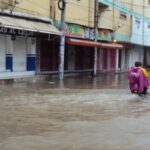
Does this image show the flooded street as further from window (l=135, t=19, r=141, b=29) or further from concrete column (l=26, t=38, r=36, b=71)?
window (l=135, t=19, r=141, b=29)

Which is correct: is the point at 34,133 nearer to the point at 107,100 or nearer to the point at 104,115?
the point at 104,115

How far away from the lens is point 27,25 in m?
24.5

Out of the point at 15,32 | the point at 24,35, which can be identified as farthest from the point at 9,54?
the point at 24,35

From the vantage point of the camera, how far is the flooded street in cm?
895

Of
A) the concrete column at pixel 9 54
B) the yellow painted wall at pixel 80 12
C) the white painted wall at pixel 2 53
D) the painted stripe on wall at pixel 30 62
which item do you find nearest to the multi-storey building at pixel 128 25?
the yellow painted wall at pixel 80 12

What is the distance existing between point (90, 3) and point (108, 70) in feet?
25.4

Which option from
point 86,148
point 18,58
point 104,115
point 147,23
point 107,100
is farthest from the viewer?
point 147,23

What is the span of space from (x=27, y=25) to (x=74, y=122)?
1375 centimetres

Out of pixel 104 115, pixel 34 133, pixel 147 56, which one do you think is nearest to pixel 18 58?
pixel 104 115

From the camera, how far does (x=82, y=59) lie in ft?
119

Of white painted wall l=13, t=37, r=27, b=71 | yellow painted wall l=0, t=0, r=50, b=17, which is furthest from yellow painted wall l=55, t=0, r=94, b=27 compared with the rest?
white painted wall l=13, t=37, r=27, b=71

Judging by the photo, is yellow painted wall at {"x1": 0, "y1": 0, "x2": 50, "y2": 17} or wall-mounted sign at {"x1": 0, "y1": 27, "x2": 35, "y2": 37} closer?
wall-mounted sign at {"x1": 0, "y1": 27, "x2": 35, "y2": 37}

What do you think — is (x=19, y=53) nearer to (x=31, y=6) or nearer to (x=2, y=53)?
(x=2, y=53)

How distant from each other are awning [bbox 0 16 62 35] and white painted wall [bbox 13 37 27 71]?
1267 millimetres
